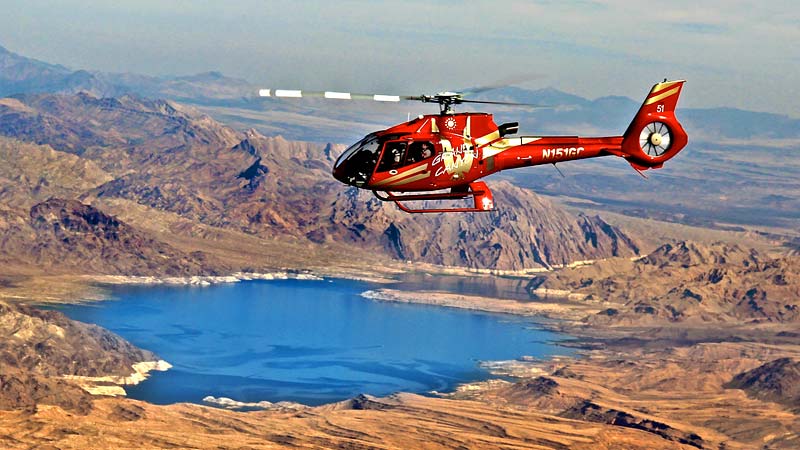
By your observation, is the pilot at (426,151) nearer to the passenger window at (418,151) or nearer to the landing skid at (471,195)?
the passenger window at (418,151)

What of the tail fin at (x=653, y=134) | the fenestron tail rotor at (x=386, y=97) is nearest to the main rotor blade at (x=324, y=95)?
the fenestron tail rotor at (x=386, y=97)

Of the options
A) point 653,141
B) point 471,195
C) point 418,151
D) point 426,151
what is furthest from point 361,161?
point 653,141

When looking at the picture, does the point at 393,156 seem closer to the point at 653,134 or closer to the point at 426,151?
the point at 426,151

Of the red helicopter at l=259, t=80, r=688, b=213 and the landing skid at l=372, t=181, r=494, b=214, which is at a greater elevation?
the red helicopter at l=259, t=80, r=688, b=213

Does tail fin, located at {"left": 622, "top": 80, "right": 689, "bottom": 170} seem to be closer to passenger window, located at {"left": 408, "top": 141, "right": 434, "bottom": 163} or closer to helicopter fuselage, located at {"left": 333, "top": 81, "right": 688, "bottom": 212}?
helicopter fuselage, located at {"left": 333, "top": 81, "right": 688, "bottom": 212}

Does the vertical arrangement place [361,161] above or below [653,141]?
below

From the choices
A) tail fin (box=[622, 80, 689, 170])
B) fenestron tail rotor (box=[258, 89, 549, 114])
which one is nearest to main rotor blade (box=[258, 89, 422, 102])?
fenestron tail rotor (box=[258, 89, 549, 114])

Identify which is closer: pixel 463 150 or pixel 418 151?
pixel 418 151

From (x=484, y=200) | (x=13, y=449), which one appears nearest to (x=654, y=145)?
(x=484, y=200)
